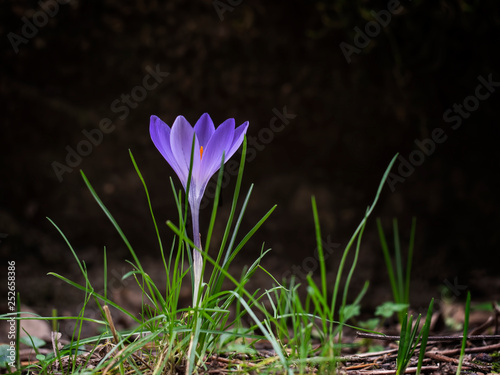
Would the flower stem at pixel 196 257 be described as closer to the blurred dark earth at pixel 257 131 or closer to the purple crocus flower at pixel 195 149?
the purple crocus flower at pixel 195 149

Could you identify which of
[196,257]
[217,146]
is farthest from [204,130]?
[196,257]

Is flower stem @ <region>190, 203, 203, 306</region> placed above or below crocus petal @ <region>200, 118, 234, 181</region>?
below

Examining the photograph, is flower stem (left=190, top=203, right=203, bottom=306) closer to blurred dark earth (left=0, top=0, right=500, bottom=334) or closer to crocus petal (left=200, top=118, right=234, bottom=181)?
crocus petal (left=200, top=118, right=234, bottom=181)

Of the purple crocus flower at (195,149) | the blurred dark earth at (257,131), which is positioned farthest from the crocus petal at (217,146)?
the blurred dark earth at (257,131)

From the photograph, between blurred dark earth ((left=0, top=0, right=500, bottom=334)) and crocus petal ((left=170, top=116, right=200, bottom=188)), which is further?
blurred dark earth ((left=0, top=0, right=500, bottom=334))

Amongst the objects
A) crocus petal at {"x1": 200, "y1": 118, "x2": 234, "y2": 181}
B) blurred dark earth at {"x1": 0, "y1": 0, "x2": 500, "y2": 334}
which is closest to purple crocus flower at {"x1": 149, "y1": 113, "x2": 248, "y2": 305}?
crocus petal at {"x1": 200, "y1": 118, "x2": 234, "y2": 181}

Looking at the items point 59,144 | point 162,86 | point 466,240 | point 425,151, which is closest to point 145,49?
point 162,86

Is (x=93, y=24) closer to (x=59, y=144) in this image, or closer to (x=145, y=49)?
(x=145, y=49)
